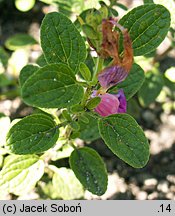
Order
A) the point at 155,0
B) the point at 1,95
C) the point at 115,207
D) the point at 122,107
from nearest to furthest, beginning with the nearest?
the point at 122,107 < the point at 155,0 < the point at 115,207 < the point at 1,95

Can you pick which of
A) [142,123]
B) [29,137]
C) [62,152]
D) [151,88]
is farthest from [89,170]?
[142,123]

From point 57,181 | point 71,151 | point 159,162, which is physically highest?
point 71,151

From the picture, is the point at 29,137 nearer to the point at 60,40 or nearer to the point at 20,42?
the point at 60,40

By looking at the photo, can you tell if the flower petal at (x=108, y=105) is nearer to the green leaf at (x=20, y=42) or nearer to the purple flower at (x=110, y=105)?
the purple flower at (x=110, y=105)

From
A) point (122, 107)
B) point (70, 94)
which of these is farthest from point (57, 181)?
point (70, 94)

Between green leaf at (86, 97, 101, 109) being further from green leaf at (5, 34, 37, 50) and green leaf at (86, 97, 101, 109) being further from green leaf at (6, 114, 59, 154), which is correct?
green leaf at (5, 34, 37, 50)

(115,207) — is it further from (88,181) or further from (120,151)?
(120,151)

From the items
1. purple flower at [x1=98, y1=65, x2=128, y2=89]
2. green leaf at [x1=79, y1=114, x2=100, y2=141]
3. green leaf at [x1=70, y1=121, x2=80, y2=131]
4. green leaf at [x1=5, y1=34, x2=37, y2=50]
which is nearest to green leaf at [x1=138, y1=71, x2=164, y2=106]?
green leaf at [x1=79, y1=114, x2=100, y2=141]
